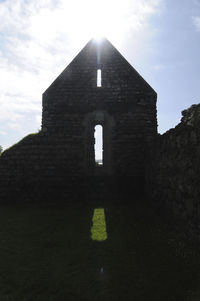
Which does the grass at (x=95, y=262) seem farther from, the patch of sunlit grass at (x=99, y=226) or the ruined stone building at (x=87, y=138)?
the ruined stone building at (x=87, y=138)

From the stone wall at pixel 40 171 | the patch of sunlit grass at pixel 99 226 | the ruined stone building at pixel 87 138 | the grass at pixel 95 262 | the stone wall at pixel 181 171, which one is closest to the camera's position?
the grass at pixel 95 262

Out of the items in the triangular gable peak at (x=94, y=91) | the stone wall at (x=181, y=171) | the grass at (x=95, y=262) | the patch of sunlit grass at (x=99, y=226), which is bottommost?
the grass at (x=95, y=262)

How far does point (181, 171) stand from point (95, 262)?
256cm

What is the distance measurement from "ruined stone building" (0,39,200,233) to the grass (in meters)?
2.97

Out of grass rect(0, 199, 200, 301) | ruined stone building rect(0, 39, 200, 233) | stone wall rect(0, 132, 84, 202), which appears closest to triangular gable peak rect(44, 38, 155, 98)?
ruined stone building rect(0, 39, 200, 233)

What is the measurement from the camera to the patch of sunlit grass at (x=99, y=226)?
16.0ft

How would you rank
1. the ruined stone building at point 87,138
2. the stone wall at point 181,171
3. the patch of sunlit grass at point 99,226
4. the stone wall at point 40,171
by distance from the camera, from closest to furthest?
the stone wall at point 181,171 → the patch of sunlit grass at point 99,226 → the stone wall at point 40,171 → the ruined stone building at point 87,138

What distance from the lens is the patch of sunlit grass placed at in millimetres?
4891

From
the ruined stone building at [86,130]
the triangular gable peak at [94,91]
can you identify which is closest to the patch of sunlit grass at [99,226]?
the ruined stone building at [86,130]

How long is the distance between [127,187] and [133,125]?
2.66 meters

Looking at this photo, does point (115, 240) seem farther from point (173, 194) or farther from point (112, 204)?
point (112, 204)

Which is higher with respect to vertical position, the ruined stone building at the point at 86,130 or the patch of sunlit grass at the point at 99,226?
the ruined stone building at the point at 86,130

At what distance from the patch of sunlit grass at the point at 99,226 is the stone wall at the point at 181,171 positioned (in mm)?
1700

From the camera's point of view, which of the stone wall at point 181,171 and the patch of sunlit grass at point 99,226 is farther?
the patch of sunlit grass at point 99,226
